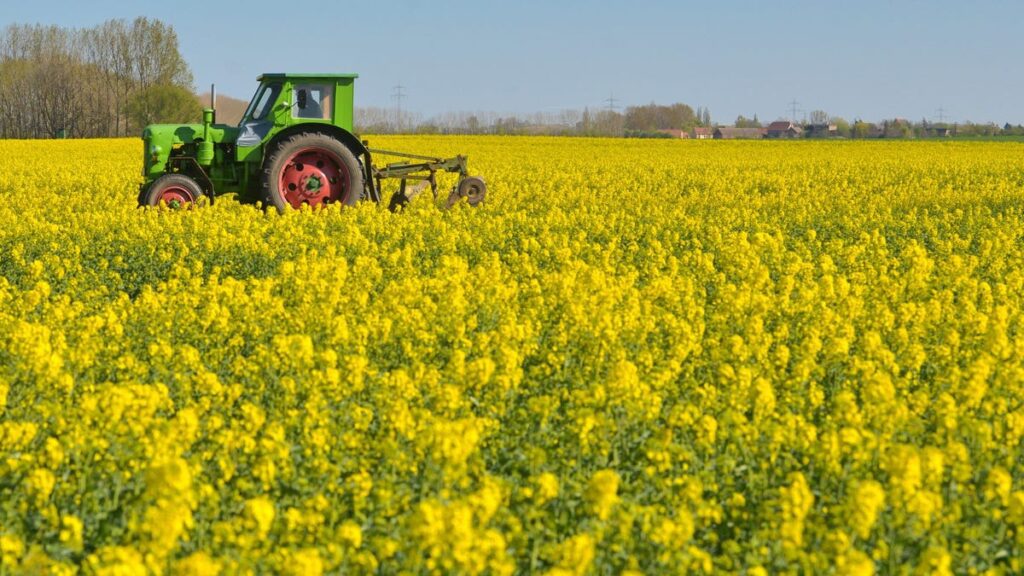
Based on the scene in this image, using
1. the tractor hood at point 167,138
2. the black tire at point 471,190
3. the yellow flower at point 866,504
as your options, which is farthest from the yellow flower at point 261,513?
the black tire at point 471,190

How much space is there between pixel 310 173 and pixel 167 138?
2.03 meters

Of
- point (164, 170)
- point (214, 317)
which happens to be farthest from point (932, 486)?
point (164, 170)

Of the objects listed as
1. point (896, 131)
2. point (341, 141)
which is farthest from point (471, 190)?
point (896, 131)

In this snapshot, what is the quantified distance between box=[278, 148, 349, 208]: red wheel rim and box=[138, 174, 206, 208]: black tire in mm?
1190

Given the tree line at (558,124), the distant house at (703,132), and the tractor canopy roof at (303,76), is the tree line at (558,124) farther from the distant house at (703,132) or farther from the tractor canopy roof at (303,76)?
the tractor canopy roof at (303,76)

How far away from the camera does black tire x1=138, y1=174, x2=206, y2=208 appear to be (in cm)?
1555

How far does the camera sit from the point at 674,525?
462 cm

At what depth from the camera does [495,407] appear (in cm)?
657

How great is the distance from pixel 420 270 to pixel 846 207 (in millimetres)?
10467

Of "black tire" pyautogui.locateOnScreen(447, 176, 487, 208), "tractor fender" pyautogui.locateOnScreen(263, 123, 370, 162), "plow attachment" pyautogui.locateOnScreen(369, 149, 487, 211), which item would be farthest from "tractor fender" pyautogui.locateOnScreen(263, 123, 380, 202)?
"black tire" pyautogui.locateOnScreen(447, 176, 487, 208)

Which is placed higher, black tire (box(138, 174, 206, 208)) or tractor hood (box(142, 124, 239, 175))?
tractor hood (box(142, 124, 239, 175))

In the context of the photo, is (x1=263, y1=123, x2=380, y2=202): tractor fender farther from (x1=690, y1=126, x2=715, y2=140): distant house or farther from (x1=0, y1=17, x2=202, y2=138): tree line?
(x1=690, y1=126, x2=715, y2=140): distant house

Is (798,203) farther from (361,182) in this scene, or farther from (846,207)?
(361,182)

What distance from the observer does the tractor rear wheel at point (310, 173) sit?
608 inches
